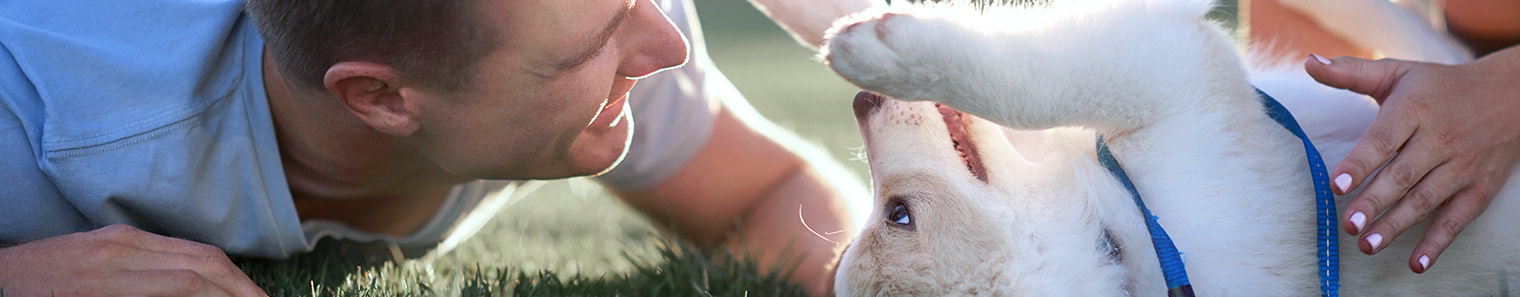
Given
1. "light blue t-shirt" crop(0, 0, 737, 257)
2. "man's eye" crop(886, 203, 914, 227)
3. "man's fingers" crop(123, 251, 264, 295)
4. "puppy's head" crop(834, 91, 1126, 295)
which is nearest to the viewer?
"puppy's head" crop(834, 91, 1126, 295)

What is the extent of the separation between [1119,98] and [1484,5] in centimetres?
154

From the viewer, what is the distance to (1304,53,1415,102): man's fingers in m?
1.93

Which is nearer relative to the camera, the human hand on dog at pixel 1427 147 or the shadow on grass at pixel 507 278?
the human hand on dog at pixel 1427 147

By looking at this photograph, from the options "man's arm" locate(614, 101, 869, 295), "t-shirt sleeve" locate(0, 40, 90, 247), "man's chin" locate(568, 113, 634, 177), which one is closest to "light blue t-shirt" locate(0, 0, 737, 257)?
"t-shirt sleeve" locate(0, 40, 90, 247)

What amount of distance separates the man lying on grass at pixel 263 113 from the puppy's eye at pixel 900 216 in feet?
1.73

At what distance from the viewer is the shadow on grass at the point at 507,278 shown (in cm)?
245

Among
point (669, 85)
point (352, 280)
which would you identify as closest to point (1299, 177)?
point (669, 85)

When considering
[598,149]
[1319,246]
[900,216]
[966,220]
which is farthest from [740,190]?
[1319,246]

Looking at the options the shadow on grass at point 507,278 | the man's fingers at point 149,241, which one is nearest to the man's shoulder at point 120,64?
the man's fingers at point 149,241

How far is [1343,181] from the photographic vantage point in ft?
5.80

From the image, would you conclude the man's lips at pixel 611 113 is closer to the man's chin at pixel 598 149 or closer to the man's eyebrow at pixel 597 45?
the man's chin at pixel 598 149

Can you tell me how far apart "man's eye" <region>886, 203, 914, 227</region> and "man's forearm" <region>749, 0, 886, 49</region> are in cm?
49

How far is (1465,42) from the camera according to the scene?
9.32ft

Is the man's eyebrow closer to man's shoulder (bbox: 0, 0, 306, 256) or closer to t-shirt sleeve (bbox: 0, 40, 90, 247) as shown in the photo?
man's shoulder (bbox: 0, 0, 306, 256)
